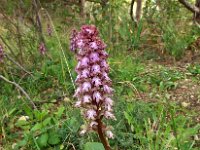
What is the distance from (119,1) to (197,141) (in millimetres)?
2943

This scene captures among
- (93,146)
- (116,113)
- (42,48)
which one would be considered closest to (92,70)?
(93,146)

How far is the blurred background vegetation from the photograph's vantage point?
97.0 inches

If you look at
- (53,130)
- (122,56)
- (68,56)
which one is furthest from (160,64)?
(53,130)

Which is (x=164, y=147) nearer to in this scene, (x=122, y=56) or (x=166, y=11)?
(x=122, y=56)

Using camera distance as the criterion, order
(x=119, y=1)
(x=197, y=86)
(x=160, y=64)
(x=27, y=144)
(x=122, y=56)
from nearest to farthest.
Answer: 1. (x=27, y=144)
2. (x=197, y=86)
3. (x=122, y=56)
4. (x=160, y=64)
5. (x=119, y=1)

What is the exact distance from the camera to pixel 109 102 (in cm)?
182

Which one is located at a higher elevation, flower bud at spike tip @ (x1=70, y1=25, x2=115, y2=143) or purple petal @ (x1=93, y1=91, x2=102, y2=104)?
flower bud at spike tip @ (x1=70, y1=25, x2=115, y2=143)

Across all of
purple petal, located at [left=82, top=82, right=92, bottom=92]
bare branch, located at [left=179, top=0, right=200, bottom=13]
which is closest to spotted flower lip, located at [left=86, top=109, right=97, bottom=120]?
purple petal, located at [left=82, top=82, right=92, bottom=92]

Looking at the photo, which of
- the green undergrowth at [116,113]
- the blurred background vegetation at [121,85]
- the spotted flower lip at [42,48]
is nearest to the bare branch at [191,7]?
the blurred background vegetation at [121,85]

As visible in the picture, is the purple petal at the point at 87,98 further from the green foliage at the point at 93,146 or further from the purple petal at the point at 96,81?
the green foliage at the point at 93,146

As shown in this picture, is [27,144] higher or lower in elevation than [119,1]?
lower

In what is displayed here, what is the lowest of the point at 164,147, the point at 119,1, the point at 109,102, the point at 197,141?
the point at 197,141

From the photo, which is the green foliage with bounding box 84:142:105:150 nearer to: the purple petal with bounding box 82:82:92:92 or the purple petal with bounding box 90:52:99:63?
the purple petal with bounding box 82:82:92:92

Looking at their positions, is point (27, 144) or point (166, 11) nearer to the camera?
point (27, 144)
